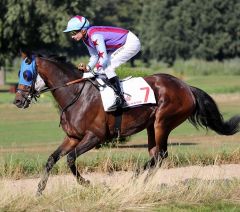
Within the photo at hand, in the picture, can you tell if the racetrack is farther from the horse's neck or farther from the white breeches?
the white breeches

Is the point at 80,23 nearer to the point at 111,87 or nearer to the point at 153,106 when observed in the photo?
the point at 111,87

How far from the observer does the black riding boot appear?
436 inches

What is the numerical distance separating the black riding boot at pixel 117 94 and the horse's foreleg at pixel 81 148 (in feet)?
1.74

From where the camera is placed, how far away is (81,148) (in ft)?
35.2

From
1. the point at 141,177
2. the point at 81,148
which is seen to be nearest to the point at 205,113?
the point at 141,177

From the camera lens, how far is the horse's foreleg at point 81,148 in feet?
35.2

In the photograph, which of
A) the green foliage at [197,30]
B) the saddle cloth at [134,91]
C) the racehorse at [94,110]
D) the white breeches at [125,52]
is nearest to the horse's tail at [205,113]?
the racehorse at [94,110]

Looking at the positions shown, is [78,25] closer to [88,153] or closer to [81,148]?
[81,148]

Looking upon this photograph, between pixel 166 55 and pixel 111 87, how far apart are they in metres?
78.6

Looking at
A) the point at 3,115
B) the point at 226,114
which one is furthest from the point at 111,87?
the point at 3,115

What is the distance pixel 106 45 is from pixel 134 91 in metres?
0.84

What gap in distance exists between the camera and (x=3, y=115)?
121 ft

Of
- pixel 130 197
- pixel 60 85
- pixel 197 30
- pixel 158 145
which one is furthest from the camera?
pixel 197 30

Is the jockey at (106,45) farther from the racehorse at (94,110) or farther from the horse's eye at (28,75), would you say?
the horse's eye at (28,75)
